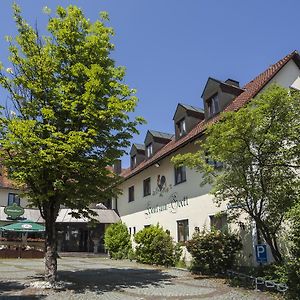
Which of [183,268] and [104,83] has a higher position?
[104,83]

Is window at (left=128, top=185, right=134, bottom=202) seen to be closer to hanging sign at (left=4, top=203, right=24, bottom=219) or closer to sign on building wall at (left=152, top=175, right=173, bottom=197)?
sign on building wall at (left=152, top=175, right=173, bottom=197)

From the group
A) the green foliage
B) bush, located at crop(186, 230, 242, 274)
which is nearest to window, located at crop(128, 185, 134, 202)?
bush, located at crop(186, 230, 242, 274)

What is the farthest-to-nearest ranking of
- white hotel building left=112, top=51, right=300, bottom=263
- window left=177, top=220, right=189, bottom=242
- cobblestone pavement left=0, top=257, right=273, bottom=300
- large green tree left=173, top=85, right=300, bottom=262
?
window left=177, top=220, right=189, bottom=242, white hotel building left=112, top=51, right=300, bottom=263, large green tree left=173, top=85, right=300, bottom=262, cobblestone pavement left=0, top=257, right=273, bottom=300

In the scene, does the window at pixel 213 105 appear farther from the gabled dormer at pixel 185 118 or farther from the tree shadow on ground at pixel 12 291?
the tree shadow on ground at pixel 12 291

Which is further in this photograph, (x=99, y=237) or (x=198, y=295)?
(x=99, y=237)

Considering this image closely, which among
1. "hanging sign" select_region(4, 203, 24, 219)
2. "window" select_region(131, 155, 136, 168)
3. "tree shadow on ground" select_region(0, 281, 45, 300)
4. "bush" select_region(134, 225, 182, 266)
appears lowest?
"tree shadow on ground" select_region(0, 281, 45, 300)

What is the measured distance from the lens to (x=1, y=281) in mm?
13766

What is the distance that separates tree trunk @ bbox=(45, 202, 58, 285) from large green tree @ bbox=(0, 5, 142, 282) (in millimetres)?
33

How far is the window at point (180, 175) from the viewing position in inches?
841

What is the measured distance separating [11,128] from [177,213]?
12.8 m

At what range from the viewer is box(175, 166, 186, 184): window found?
2136 cm

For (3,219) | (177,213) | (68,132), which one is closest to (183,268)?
(177,213)

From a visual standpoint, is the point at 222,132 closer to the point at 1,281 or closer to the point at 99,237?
the point at 1,281

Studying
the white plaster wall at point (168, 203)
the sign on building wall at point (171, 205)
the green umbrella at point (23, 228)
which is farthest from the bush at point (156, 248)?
the green umbrella at point (23, 228)
